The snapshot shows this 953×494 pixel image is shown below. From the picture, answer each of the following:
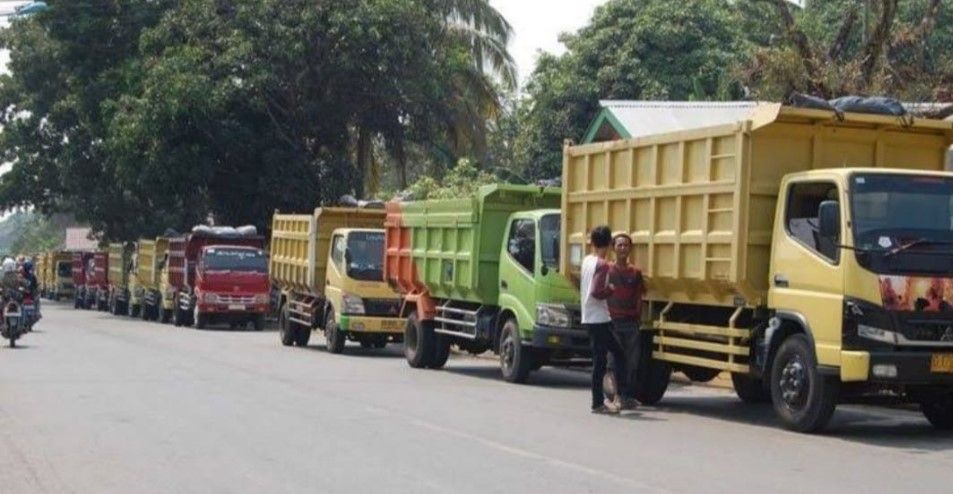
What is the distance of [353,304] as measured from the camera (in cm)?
2491

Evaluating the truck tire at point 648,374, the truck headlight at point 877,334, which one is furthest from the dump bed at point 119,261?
the truck headlight at point 877,334

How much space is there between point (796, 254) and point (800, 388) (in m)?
1.20

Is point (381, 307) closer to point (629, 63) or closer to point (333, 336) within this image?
point (333, 336)

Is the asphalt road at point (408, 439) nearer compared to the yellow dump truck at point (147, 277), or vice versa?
the asphalt road at point (408, 439)

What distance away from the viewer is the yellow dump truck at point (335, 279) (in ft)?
81.8

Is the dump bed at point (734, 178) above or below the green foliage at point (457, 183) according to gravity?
below

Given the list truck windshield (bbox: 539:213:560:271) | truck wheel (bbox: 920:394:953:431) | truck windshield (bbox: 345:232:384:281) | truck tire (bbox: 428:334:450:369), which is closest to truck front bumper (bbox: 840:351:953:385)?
truck wheel (bbox: 920:394:953:431)

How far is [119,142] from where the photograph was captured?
43.7m

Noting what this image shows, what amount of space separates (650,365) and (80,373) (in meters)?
8.21

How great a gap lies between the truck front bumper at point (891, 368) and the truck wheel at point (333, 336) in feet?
47.4

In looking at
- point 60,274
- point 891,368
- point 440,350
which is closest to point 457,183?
point 440,350

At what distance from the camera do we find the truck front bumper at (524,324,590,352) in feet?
58.2

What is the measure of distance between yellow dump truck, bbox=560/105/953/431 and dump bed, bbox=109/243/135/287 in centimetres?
3634

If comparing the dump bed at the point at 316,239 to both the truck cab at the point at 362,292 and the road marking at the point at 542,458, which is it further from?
the road marking at the point at 542,458
